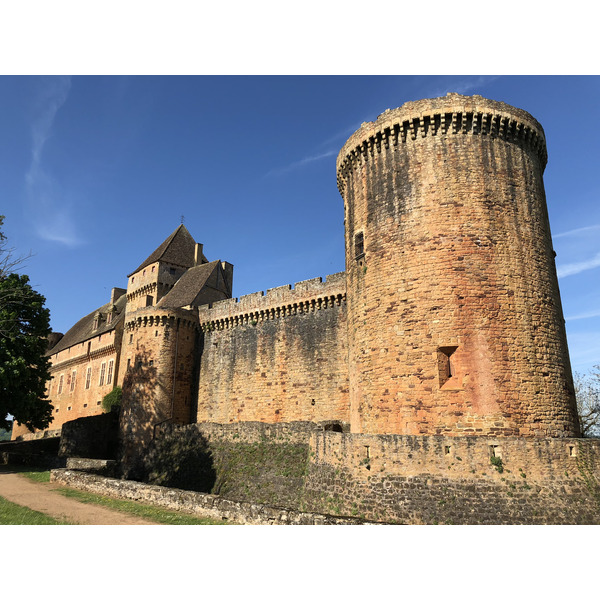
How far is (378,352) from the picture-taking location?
14.1 meters

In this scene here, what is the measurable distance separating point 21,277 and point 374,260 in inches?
654

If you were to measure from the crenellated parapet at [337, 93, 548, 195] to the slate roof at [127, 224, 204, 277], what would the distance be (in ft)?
67.6

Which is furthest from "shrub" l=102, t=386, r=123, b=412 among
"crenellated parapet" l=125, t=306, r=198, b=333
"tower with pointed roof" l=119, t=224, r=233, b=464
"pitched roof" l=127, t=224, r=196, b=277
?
"pitched roof" l=127, t=224, r=196, b=277

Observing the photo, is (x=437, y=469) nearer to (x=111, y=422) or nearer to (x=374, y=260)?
(x=374, y=260)

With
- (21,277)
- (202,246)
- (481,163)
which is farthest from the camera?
(202,246)

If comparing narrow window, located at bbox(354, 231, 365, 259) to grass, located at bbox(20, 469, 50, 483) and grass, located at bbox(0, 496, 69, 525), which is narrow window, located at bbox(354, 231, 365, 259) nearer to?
grass, located at bbox(0, 496, 69, 525)

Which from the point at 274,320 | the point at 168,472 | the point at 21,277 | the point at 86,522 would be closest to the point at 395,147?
the point at 274,320

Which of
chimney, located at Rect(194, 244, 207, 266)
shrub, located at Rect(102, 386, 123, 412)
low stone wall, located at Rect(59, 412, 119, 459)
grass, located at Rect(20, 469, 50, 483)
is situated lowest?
grass, located at Rect(20, 469, 50, 483)

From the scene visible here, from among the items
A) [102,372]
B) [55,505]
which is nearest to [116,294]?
[102,372]

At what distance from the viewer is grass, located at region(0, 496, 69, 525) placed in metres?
10.7

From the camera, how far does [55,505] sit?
12945 millimetres

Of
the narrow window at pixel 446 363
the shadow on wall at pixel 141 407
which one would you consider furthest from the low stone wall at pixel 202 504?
the shadow on wall at pixel 141 407

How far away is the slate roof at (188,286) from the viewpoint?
2875cm

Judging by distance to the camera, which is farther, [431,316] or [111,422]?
[111,422]
